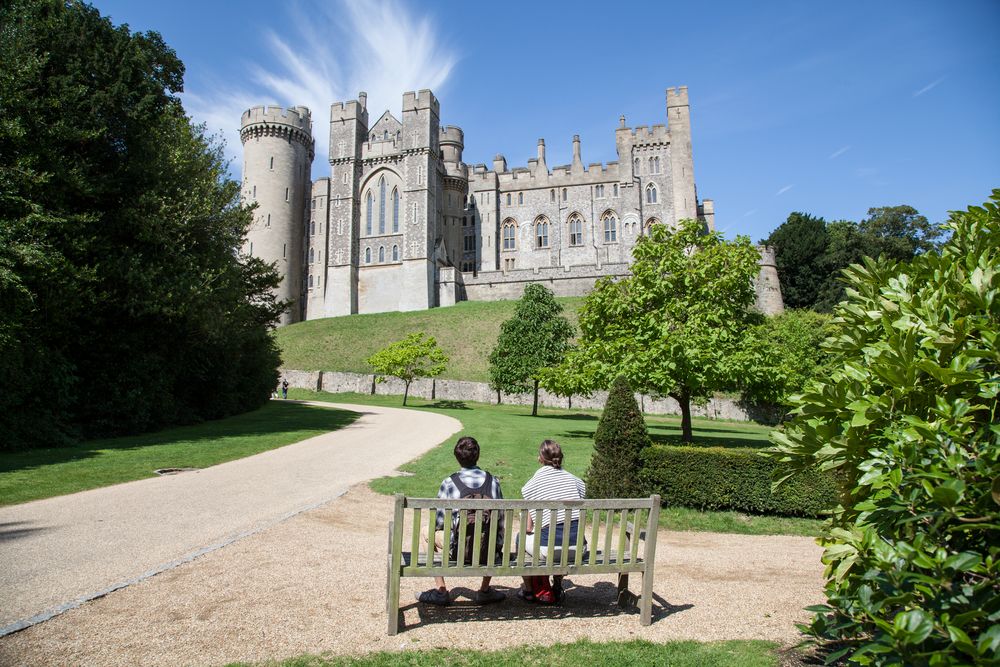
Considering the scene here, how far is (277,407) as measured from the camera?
91.1 feet

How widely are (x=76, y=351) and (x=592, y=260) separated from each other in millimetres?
51790

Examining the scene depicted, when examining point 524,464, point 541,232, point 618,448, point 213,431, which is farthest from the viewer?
point 541,232

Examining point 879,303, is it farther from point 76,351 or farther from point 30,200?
point 76,351

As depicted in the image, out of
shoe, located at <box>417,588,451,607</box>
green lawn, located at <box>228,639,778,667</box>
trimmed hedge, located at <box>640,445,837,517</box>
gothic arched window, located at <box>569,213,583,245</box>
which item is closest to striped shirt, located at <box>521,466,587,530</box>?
shoe, located at <box>417,588,451,607</box>

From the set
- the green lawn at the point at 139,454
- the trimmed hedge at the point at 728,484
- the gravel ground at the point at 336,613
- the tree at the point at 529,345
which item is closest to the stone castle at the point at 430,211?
the tree at the point at 529,345

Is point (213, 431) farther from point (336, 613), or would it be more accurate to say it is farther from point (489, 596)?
point (489, 596)

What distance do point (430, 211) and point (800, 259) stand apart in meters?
38.0

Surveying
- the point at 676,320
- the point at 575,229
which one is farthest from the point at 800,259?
the point at 676,320

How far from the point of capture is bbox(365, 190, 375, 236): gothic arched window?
5841 centimetres

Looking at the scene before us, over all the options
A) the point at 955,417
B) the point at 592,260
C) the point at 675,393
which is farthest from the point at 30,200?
the point at 592,260

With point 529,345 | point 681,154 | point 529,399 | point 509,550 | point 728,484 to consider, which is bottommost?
point 728,484

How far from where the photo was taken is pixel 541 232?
217 feet

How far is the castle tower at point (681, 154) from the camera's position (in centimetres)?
5984

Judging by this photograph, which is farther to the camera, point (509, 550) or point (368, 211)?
point (368, 211)
